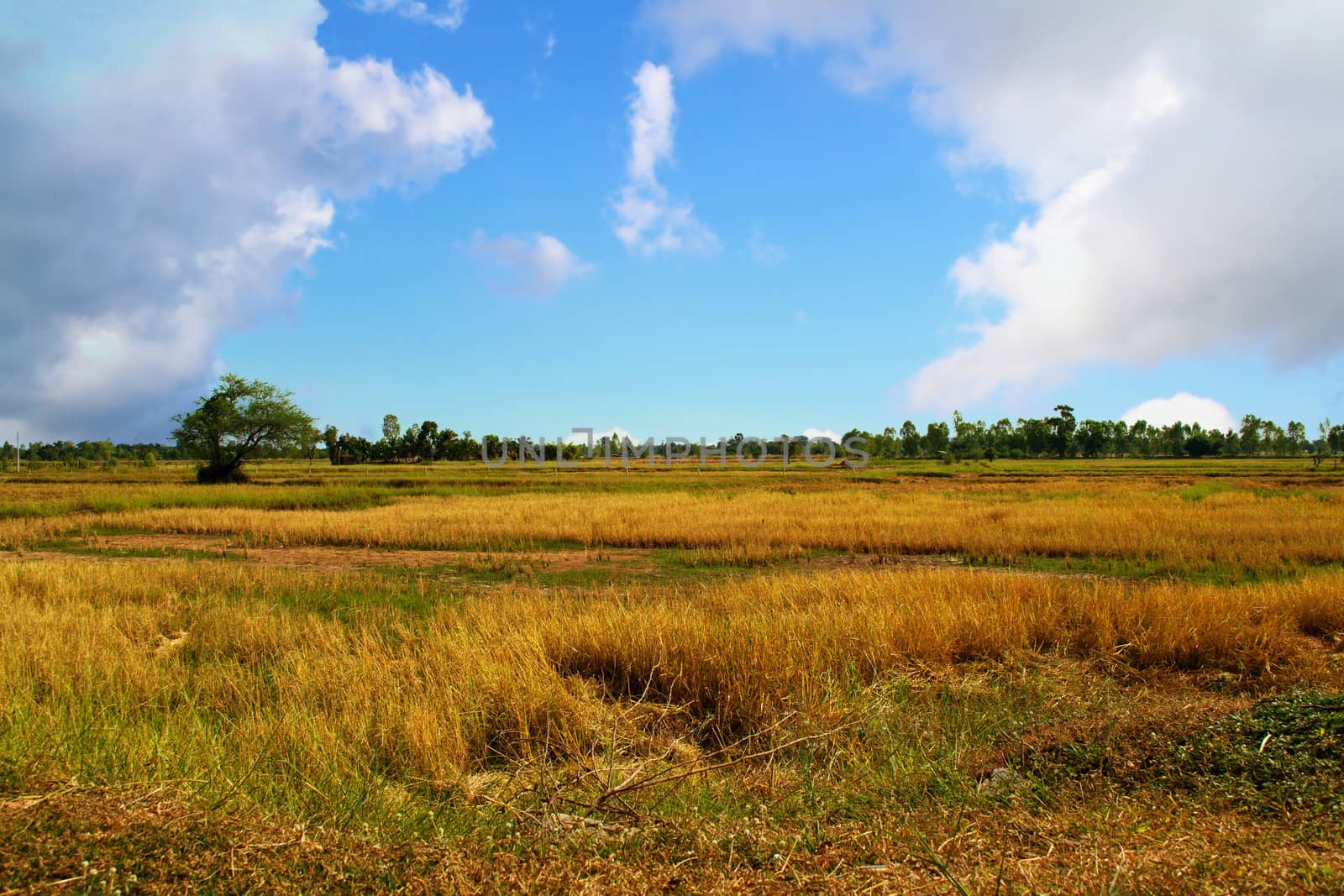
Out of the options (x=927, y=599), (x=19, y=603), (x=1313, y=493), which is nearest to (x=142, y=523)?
(x=19, y=603)

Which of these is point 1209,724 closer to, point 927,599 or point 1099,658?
point 1099,658

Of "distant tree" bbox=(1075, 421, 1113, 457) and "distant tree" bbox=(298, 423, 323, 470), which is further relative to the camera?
"distant tree" bbox=(1075, 421, 1113, 457)

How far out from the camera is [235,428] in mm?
59938

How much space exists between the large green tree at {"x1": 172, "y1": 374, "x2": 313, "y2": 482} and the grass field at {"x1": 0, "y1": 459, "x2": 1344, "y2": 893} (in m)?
51.0

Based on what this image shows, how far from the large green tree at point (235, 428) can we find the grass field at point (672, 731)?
2007 inches

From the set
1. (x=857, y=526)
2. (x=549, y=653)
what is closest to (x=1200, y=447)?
(x=857, y=526)

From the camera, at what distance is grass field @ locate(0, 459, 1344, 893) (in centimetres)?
281

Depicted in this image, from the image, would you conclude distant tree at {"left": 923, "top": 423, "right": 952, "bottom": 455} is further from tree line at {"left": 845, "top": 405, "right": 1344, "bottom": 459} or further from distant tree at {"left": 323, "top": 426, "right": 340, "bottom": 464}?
distant tree at {"left": 323, "top": 426, "right": 340, "bottom": 464}

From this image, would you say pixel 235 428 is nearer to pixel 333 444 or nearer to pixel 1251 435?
pixel 333 444

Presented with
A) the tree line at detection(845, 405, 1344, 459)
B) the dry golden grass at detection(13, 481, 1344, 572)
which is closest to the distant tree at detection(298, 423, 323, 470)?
the dry golden grass at detection(13, 481, 1344, 572)

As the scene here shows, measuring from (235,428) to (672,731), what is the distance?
66.0 meters

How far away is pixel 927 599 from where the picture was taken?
378 inches

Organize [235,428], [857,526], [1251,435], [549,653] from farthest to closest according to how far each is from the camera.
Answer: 1. [1251,435]
2. [235,428]
3. [857,526]
4. [549,653]

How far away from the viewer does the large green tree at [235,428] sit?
58031 millimetres
